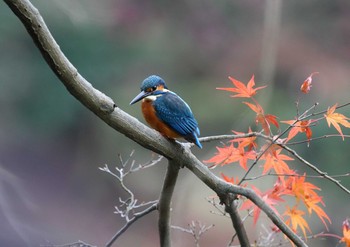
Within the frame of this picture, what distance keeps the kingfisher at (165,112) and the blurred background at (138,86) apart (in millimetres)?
867

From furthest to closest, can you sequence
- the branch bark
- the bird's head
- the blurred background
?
the blurred background → the bird's head → the branch bark

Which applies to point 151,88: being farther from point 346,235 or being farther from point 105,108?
point 346,235

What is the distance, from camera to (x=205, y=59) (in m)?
2.05

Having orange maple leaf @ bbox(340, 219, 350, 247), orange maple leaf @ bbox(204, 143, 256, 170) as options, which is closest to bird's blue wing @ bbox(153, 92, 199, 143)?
orange maple leaf @ bbox(204, 143, 256, 170)

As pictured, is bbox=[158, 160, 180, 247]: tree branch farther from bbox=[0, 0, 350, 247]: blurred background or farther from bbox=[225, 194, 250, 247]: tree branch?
bbox=[0, 0, 350, 247]: blurred background

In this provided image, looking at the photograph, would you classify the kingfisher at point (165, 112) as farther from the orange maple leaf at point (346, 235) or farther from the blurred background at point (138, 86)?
the blurred background at point (138, 86)

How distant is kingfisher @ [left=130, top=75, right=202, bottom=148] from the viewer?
0.76m

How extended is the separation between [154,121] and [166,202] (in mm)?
157

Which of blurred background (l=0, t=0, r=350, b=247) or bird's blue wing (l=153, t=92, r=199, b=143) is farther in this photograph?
blurred background (l=0, t=0, r=350, b=247)

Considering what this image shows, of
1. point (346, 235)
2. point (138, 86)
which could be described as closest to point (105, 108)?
point (346, 235)

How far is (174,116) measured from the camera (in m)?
0.77

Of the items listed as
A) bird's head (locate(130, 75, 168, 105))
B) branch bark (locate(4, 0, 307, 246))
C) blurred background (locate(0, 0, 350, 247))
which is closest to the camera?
branch bark (locate(4, 0, 307, 246))

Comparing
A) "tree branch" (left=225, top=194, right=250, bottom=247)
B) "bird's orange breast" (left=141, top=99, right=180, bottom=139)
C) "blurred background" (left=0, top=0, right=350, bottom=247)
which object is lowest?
"tree branch" (left=225, top=194, right=250, bottom=247)

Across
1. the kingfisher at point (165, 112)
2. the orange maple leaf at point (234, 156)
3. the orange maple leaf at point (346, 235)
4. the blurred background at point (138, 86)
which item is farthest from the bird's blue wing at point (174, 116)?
the blurred background at point (138, 86)
